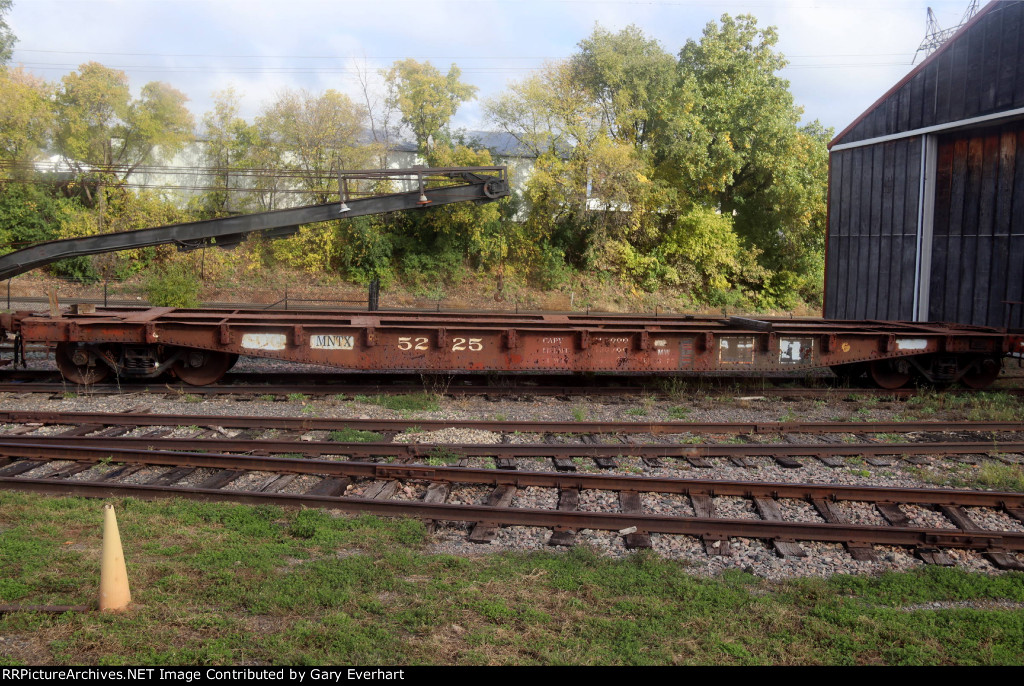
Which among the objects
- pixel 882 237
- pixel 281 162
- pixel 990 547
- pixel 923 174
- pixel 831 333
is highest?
pixel 281 162

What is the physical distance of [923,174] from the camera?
693 inches

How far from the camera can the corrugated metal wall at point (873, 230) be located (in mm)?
18125

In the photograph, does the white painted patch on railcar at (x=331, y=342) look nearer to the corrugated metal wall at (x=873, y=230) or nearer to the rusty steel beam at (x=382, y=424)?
the rusty steel beam at (x=382, y=424)

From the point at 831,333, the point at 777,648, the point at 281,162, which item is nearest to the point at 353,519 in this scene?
the point at 777,648

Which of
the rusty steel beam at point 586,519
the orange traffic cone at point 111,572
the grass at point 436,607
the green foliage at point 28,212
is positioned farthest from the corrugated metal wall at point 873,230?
the green foliage at point 28,212

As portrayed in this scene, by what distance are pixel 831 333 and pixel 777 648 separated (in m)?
8.88

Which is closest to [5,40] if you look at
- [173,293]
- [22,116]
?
[22,116]

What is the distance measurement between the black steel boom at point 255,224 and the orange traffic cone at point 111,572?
8.91m

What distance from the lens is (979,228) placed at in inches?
651

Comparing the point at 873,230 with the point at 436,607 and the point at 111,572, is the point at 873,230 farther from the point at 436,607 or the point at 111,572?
the point at 111,572

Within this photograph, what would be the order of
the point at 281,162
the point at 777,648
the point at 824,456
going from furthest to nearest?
the point at 281,162
the point at 824,456
the point at 777,648
